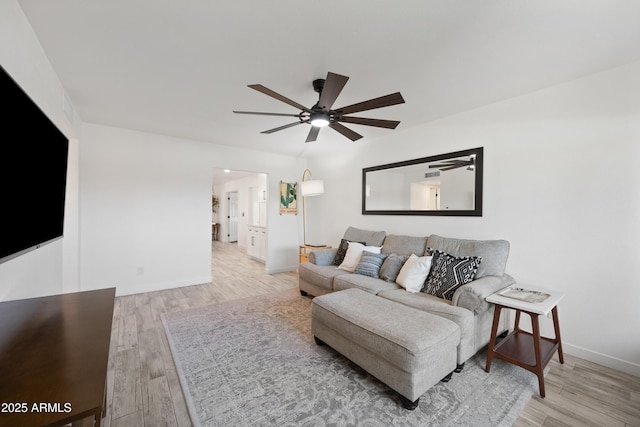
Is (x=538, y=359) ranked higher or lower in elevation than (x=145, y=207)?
lower

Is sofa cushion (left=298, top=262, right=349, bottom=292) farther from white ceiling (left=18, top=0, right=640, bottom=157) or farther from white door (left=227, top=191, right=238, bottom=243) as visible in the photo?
white door (left=227, top=191, right=238, bottom=243)

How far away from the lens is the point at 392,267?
310 cm

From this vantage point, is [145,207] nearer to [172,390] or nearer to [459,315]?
[172,390]

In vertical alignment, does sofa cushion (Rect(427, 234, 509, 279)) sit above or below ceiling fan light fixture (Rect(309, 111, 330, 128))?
below

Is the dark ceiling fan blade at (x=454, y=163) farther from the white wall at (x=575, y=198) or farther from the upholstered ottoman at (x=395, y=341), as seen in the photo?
the upholstered ottoman at (x=395, y=341)

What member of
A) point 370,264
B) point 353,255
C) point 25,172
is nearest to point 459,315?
point 370,264

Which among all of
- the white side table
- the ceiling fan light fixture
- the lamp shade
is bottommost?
the white side table

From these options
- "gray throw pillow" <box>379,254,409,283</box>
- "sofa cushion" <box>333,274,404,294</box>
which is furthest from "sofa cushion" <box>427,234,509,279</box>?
"sofa cushion" <box>333,274,404,294</box>

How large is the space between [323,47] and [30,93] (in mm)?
2017

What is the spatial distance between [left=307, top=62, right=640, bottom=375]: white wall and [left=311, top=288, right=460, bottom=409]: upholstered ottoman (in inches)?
54.5

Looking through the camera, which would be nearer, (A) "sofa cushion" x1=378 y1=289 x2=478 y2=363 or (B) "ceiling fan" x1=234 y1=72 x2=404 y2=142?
(B) "ceiling fan" x1=234 y1=72 x2=404 y2=142

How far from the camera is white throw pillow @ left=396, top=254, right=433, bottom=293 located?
2.74 meters

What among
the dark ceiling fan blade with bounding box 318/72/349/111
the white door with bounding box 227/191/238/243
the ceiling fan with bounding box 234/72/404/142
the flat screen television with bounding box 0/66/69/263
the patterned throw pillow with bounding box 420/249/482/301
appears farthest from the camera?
the white door with bounding box 227/191/238/243

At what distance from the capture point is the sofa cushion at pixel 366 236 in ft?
12.5
